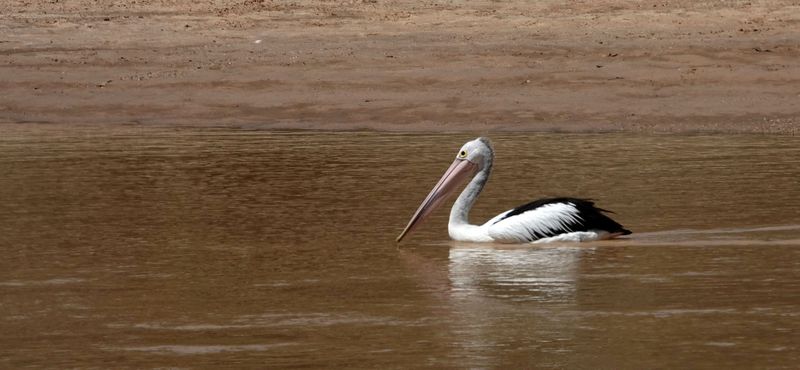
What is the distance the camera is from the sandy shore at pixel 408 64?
1487cm

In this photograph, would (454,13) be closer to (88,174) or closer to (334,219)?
(88,174)

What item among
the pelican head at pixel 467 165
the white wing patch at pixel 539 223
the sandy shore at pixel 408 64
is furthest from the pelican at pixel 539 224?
the sandy shore at pixel 408 64

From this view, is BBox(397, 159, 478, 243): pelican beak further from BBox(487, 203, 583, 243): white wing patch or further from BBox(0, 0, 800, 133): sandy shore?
BBox(0, 0, 800, 133): sandy shore

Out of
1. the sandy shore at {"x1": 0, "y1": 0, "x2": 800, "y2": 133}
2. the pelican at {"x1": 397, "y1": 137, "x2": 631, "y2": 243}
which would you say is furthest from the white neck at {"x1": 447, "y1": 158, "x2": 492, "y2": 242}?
the sandy shore at {"x1": 0, "y1": 0, "x2": 800, "y2": 133}

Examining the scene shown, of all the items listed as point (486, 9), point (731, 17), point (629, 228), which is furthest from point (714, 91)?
point (629, 228)

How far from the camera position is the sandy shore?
14867mm

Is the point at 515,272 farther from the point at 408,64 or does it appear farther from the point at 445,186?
the point at 408,64

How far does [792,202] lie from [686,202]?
566mm

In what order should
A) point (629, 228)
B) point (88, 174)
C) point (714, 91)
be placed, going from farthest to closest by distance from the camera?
point (714, 91)
point (88, 174)
point (629, 228)

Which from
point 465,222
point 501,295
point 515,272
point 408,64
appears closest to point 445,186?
point 465,222

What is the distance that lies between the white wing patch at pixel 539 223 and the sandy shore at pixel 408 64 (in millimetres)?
6031

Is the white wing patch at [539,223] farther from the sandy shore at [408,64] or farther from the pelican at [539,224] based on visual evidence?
the sandy shore at [408,64]

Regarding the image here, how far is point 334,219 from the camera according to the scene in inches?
341

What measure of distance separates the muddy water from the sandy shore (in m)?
2.64
